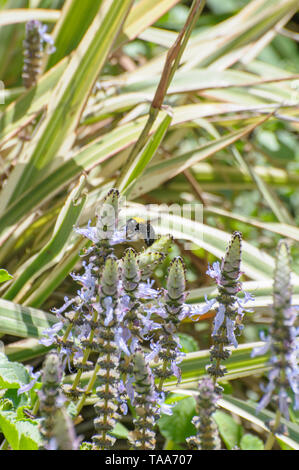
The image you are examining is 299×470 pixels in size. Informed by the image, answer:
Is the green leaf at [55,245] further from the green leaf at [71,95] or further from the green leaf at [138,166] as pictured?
the green leaf at [71,95]

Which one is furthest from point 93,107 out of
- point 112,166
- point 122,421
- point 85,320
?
point 85,320

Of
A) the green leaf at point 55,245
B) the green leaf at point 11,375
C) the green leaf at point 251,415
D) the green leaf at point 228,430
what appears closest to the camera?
the green leaf at point 11,375

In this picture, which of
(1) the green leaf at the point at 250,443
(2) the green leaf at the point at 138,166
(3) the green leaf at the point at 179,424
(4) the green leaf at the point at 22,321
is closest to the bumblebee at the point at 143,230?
(2) the green leaf at the point at 138,166

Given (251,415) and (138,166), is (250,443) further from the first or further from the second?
(138,166)

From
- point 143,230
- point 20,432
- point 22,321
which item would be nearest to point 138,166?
point 143,230
